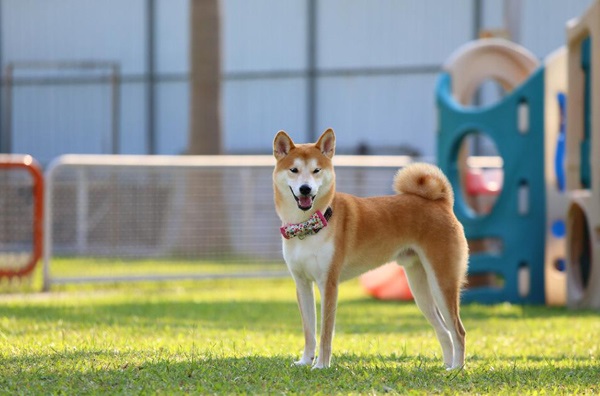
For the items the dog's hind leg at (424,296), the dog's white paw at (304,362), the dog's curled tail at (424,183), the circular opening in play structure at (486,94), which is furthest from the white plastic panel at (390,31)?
the dog's white paw at (304,362)

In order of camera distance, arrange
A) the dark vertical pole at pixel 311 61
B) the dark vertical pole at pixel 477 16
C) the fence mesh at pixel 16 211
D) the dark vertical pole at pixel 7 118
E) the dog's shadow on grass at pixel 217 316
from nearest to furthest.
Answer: the dog's shadow on grass at pixel 217 316 < the fence mesh at pixel 16 211 < the dark vertical pole at pixel 477 16 < the dark vertical pole at pixel 311 61 < the dark vertical pole at pixel 7 118

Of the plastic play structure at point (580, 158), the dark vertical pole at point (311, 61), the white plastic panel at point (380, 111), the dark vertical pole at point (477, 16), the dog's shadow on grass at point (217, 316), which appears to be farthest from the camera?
the dark vertical pole at point (311, 61)

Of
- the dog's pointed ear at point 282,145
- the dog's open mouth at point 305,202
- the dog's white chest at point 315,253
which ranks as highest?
the dog's pointed ear at point 282,145

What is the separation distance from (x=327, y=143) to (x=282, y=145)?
29 centimetres

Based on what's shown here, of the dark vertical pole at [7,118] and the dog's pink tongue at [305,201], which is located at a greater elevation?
the dark vertical pole at [7,118]

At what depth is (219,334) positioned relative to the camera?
363 inches

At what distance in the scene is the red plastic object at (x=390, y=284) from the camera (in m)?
13.3

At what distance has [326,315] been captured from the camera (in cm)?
679

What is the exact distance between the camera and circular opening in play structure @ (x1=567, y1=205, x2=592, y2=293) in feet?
39.8

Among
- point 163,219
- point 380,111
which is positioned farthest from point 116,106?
point 163,219

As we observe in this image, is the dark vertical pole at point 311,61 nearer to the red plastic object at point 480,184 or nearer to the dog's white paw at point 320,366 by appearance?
the red plastic object at point 480,184

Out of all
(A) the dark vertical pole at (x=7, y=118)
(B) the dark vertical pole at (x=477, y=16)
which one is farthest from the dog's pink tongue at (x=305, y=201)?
(A) the dark vertical pole at (x=7, y=118)

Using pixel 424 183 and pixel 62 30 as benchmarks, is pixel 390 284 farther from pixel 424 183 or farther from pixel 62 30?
pixel 62 30

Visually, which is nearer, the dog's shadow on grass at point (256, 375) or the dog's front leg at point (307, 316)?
the dog's shadow on grass at point (256, 375)
